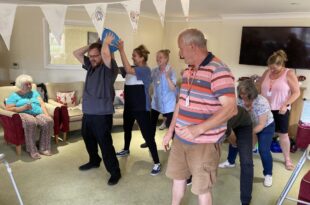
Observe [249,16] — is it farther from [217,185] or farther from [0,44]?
[0,44]

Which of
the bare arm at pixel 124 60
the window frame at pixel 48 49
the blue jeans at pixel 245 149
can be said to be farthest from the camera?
the window frame at pixel 48 49

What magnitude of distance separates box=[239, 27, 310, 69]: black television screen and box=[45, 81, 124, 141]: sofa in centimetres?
251

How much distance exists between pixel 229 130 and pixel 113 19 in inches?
Answer: 158

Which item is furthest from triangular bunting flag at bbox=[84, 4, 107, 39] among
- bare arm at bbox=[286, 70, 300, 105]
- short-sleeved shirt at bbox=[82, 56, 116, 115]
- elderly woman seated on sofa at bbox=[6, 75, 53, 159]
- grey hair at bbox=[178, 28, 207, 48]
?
bare arm at bbox=[286, 70, 300, 105]

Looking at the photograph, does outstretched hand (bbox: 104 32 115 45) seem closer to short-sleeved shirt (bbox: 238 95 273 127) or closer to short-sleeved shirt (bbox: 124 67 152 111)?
short-sleeved shirt (bbox: 124 67 152 111)

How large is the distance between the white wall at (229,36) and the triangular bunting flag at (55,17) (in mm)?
3667

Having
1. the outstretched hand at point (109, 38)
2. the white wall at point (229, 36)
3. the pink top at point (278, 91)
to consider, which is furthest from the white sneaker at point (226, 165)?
the white wall at point (229, 36)

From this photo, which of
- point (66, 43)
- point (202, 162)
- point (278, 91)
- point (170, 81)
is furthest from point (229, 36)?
point (202, 162)

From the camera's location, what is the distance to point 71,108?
4199 millimetres

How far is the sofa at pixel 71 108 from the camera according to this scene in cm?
373

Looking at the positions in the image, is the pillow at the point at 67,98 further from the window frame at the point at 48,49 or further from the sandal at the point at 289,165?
the sandal at the point at 289,165

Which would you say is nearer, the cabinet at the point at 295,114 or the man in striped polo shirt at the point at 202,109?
the man in striped polo shirt at the point at 202,109

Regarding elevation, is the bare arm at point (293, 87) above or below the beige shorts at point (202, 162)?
above

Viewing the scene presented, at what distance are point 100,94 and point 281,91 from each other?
202 centimetres
